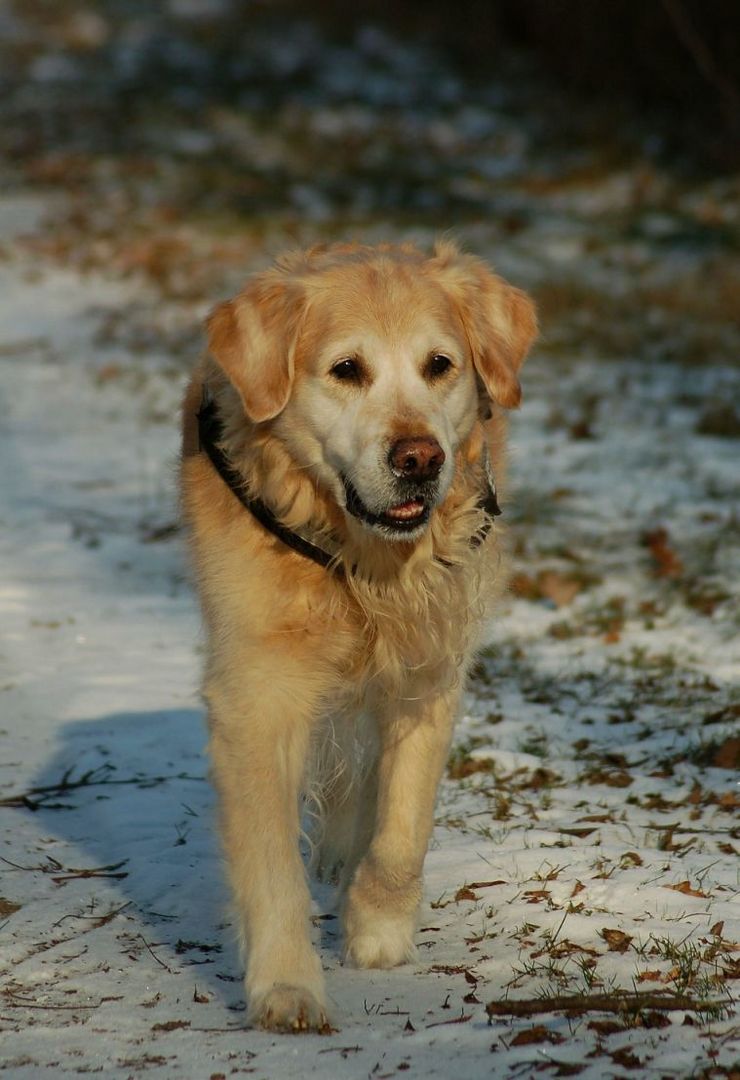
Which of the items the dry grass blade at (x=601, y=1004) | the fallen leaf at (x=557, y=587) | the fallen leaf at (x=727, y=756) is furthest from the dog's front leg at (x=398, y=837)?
the fallen leaf at (x=557, y=587)

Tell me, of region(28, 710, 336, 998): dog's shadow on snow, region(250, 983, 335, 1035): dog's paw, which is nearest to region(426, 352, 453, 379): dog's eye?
region(28, 710, 336, 998): dog's shadow on snow

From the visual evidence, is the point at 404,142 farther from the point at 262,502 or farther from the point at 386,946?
the point at 386,946

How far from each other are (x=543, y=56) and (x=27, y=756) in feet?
55.7

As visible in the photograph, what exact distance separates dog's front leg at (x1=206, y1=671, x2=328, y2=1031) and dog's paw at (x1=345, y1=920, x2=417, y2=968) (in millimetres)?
324

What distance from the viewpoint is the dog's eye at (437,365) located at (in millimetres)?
4004

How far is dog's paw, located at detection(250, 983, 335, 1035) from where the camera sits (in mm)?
3459

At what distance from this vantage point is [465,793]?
523cm

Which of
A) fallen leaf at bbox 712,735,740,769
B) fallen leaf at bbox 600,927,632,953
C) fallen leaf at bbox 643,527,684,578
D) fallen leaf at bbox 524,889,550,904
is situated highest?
fallen leaf at bbox 600,927,632,953

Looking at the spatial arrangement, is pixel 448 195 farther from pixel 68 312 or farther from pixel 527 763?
pixel 527 763

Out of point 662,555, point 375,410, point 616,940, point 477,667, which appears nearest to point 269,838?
point 616,940

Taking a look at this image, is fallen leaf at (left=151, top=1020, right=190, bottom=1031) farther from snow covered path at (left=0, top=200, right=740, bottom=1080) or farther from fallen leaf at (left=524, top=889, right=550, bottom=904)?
fallen leaf at (left=524, top=889, right=550, bottom=904)

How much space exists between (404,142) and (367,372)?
15.5 m

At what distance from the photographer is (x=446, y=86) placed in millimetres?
20969

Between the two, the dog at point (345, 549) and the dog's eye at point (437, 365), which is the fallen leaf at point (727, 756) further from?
the dog's eye at point (437, 365)
